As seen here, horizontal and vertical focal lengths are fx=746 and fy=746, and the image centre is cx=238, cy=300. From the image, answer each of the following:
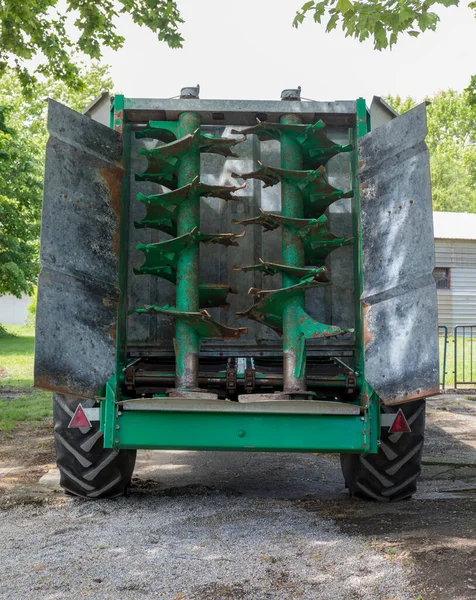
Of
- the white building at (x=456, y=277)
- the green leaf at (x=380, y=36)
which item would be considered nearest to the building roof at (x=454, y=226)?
the white building at (x=456, y=277)

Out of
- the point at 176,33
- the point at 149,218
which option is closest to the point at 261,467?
the point at 149,218

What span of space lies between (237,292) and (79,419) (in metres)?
1.58

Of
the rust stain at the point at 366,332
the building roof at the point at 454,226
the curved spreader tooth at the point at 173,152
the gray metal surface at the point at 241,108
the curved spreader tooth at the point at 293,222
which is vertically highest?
the building roof at the point at 454,226

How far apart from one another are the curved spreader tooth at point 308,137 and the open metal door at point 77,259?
1092 millimetres

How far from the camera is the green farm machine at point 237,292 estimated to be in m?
4.92

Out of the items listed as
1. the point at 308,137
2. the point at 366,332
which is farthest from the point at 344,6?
the point at 366,332

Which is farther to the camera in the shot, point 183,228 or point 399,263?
point 183,228

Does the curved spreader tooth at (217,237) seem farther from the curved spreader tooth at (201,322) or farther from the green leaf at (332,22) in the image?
the green leaf at (332,22)

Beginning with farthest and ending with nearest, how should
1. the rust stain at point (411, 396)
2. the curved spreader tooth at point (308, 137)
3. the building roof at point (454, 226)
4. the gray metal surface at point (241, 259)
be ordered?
the building roof at point (454, 226)
the gray metal surface at point (241, 259)
the curved spreader tooth at point (308, 137)
the rust stain at point (411, 396)

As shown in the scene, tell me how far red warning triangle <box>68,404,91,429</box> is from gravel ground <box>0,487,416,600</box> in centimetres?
61

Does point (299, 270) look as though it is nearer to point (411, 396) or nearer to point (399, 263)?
point (399, 263)

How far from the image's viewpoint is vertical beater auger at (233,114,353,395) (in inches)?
207

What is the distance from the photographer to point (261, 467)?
7.30 meters

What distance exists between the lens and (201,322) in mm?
5305
